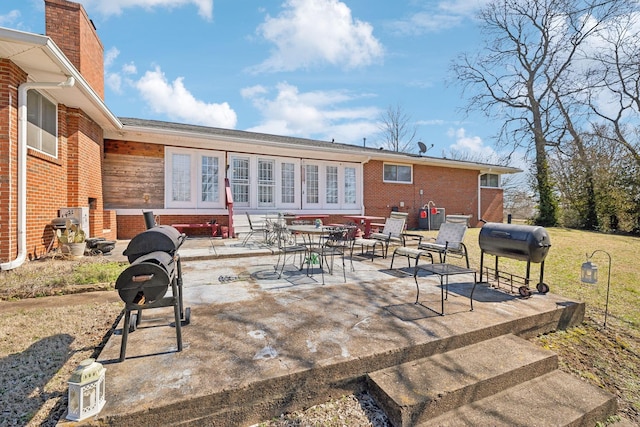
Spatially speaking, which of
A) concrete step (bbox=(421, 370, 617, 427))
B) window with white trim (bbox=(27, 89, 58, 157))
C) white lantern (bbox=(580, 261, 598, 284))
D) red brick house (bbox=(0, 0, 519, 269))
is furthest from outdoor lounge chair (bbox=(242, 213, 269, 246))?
white lantern (bbox=(580, 261, 598, 284))

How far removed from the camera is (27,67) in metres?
5.15

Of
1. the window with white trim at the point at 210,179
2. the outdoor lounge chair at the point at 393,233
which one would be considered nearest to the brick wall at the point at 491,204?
the outdoor lounge chair at the point at 393,233

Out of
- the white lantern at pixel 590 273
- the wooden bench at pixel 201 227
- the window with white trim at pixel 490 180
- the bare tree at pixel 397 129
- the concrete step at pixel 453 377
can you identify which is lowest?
the concrete step at pixel 453 377

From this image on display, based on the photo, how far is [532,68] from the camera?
2002 cm

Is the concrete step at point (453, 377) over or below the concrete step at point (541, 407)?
over

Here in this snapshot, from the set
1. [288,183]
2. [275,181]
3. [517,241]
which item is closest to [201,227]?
[275,181]

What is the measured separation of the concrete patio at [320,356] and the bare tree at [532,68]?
709 inches

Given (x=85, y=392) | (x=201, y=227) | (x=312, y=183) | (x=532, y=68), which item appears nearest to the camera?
→ (x=85, y=392)

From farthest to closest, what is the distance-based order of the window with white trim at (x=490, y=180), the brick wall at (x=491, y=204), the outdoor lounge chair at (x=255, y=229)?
the window with white trim at (x=490, y=180) < the brick wall at (x=491, y=204) < the outdoor lounge chair at (x=255, y=229)

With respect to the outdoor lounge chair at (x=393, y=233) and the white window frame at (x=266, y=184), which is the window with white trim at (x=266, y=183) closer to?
the white window frame at (x=266, y=184)

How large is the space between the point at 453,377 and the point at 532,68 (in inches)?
971

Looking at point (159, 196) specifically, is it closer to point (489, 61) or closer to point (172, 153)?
point (172, 153)

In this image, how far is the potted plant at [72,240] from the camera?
18.9 ft

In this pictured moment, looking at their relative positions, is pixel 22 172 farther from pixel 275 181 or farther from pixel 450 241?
pixel 450 241
